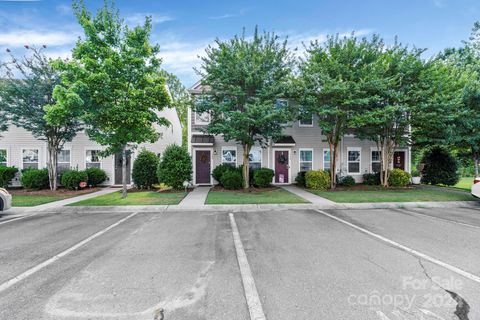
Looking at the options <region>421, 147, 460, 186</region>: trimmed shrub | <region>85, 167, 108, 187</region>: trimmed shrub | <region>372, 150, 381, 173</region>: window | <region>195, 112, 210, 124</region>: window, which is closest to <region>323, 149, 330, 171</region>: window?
<region>372, 150, 381, 173</region>: window

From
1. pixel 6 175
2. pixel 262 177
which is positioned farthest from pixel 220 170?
pixel 6 175

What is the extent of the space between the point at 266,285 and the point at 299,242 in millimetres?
1943

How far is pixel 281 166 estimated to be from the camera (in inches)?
596

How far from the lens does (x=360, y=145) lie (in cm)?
1584

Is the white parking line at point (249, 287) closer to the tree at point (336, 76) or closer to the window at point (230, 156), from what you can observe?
the tree at point (336, 76)

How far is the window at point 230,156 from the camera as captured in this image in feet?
48.5

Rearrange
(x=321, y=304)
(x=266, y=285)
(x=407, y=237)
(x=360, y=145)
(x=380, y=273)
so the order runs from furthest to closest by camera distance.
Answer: (x=360, y=145)
(x=407, y=237)
(x=380, y=273)
(x=266, y=285)
(x=321, y=304)

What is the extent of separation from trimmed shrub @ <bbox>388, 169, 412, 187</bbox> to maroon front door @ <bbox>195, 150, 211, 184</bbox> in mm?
11676

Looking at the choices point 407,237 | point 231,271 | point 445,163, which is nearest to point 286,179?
point 407,237

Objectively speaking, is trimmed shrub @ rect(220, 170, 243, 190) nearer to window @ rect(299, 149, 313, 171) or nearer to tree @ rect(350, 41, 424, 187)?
window @ rect(299, 149, 313, 171)

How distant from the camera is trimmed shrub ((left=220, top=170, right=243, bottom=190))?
12414mm

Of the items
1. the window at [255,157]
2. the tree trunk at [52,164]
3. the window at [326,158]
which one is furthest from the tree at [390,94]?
the tree trunk at [52,164]

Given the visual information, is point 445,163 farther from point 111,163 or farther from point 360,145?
point 111,163

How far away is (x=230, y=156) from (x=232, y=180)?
283cm
